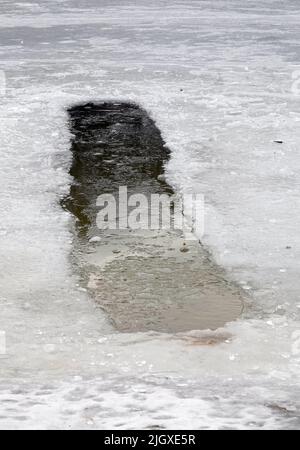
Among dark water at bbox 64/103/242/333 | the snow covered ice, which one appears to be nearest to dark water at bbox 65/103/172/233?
dark water at bbox 64/103/242/333

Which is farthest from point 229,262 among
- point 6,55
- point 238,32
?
point 238,32

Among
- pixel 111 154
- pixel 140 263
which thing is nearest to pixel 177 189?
pixel 111 154

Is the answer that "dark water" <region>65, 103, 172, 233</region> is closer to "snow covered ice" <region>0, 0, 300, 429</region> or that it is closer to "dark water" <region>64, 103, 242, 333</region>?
"dark water" <region>64, 103, 242, 333</region>

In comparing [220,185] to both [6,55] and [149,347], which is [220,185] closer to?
[149,347]

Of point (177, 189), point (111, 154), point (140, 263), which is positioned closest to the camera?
point (140, 263)

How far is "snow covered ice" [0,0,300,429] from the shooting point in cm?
335

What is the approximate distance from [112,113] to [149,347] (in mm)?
4573

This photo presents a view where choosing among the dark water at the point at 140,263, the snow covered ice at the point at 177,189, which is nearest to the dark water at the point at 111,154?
the dark water at the point at 140,263

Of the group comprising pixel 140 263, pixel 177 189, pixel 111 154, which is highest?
pixel 111 154

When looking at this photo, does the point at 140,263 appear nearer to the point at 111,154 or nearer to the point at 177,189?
the point at 177,189

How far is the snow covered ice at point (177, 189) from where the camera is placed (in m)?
3.35

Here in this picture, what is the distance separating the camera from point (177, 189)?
582 centimetres

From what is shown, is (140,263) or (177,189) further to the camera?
(177,189)

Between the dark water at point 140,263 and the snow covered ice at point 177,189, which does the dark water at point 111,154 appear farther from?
the snow covered ice at point 177,189
